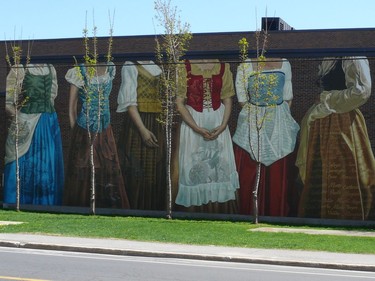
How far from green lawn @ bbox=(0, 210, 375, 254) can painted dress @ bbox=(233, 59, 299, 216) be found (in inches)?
70.0

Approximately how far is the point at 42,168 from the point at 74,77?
162 inches

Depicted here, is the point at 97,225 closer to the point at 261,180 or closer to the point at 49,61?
the point at 261,180

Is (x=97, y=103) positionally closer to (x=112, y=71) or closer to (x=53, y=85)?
(x=112, y=71)

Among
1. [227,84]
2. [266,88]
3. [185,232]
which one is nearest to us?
[185,232]

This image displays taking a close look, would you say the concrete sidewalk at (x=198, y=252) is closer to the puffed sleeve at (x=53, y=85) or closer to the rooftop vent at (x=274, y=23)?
the puffed sleeve at (x=53, y=85)

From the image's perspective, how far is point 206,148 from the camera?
28.9m

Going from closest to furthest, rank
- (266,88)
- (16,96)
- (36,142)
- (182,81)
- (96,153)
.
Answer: (266,88) < (182,81) < (96,153) < (16,96) < (36,142)

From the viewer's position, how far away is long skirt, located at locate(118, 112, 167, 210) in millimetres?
29516

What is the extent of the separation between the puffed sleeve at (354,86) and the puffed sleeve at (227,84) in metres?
4.06

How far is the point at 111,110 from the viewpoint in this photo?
30.5m

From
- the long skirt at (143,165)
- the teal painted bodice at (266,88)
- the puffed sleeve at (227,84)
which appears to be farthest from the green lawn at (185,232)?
the puffed sleeve at (227,84)

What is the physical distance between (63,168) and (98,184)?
70.7 inches

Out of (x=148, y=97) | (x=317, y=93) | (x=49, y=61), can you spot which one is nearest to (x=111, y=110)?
(x=148, y=97)

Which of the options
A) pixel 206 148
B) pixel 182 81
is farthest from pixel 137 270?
pixel 182 81
